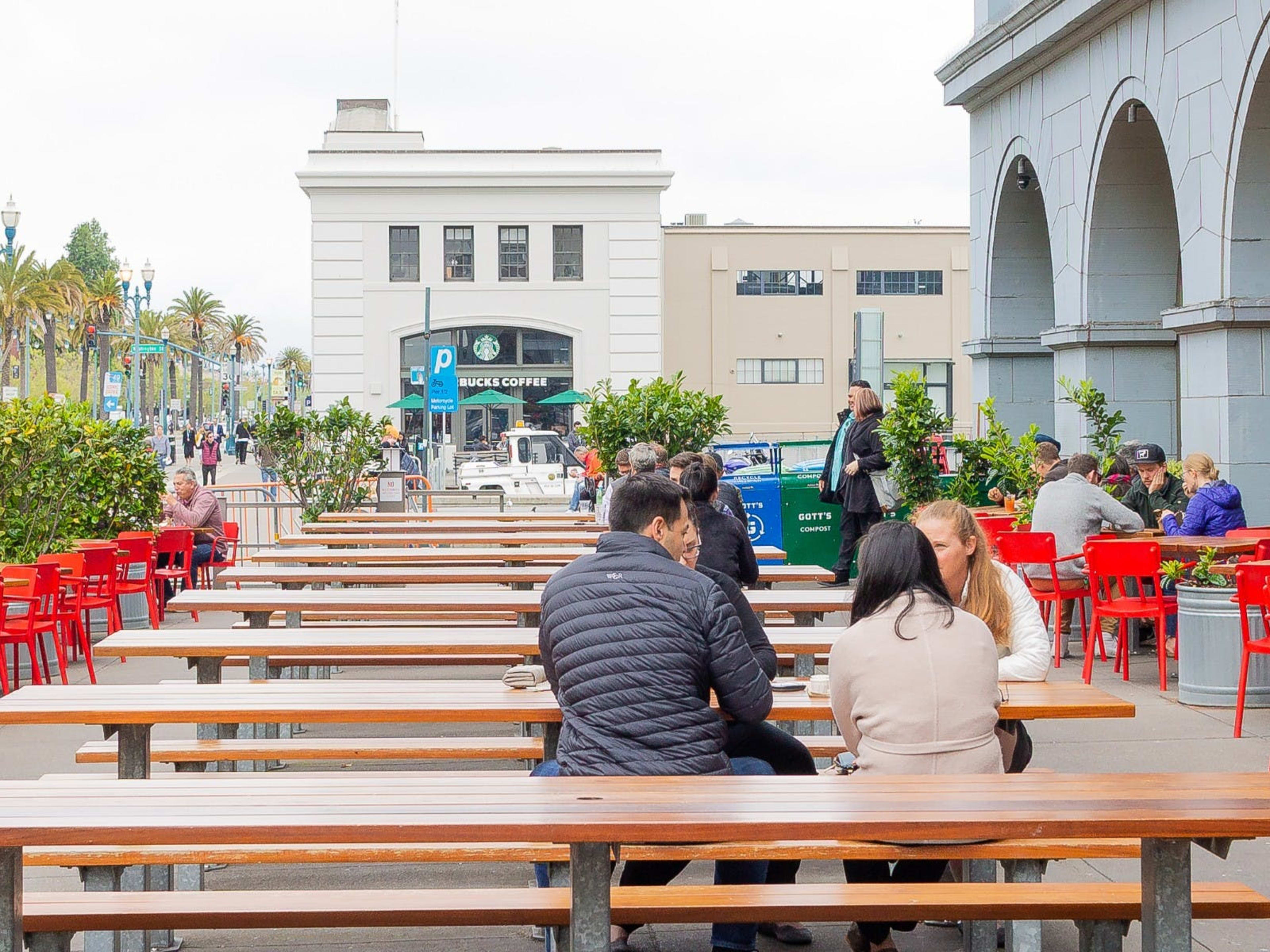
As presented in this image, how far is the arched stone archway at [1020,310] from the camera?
20.5 meters

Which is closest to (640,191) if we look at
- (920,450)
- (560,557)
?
(920,450)

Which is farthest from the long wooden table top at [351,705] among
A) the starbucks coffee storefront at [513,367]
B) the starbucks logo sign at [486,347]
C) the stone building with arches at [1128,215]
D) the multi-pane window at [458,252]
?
the starbucks logo sign at [486,347]

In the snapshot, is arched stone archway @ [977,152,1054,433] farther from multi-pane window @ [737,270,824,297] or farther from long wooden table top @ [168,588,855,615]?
multi-pane window @ [737,270,824,297]

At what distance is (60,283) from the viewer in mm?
73375

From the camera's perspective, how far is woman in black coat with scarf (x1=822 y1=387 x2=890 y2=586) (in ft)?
51.5

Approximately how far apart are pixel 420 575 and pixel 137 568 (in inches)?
222

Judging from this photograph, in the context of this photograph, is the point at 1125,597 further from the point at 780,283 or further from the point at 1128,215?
the point at 780,283

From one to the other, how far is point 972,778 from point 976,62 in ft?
56.2

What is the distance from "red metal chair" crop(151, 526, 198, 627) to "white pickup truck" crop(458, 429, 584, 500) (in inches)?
574

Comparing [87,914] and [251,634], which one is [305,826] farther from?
[251,634]

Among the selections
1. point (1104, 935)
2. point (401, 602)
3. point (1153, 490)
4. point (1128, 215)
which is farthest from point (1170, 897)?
point (1128, 215)

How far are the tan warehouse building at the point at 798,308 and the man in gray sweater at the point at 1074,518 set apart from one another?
43.3m

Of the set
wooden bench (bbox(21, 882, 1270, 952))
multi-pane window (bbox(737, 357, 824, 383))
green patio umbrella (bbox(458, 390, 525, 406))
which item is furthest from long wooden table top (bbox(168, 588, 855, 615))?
multi-pane window (bbox(737, 357, 824, 383))

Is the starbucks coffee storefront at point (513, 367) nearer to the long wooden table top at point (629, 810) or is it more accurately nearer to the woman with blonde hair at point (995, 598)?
the woman with blonde hair at point (995, 598)
